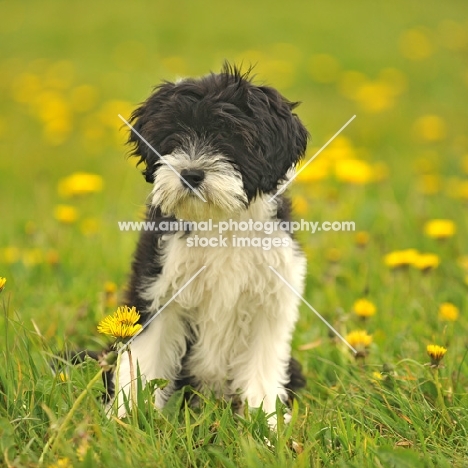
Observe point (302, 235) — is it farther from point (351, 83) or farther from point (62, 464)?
point (351, 83)

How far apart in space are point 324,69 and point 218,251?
8801 mm

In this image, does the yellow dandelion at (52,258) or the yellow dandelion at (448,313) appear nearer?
the yellow dandelion at (448,313)

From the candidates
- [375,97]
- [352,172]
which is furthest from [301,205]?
[375,97]

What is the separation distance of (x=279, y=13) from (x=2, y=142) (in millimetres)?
8603

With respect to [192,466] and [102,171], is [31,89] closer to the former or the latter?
[102,171]

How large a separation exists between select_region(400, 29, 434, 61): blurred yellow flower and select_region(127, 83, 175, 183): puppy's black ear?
9931 millimetres

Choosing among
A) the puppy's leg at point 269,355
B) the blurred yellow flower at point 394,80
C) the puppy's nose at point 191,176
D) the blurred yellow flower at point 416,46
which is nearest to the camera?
the puppy's nose at point 191,176

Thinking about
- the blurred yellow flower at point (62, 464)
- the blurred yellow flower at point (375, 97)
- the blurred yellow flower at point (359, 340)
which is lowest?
the blurred yellow flower at point (62, 464)

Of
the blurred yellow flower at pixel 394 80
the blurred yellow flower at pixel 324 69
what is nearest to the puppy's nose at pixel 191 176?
the blurred yellow flower at pixel 394 80

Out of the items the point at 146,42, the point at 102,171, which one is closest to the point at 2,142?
the point at 102,171

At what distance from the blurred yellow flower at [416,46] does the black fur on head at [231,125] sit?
9.80 m

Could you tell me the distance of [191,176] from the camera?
11.5ft

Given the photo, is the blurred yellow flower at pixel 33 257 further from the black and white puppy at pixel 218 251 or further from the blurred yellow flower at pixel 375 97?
the blurred yellow flower at pixel 375 97

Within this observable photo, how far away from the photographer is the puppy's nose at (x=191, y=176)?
3.49 m
